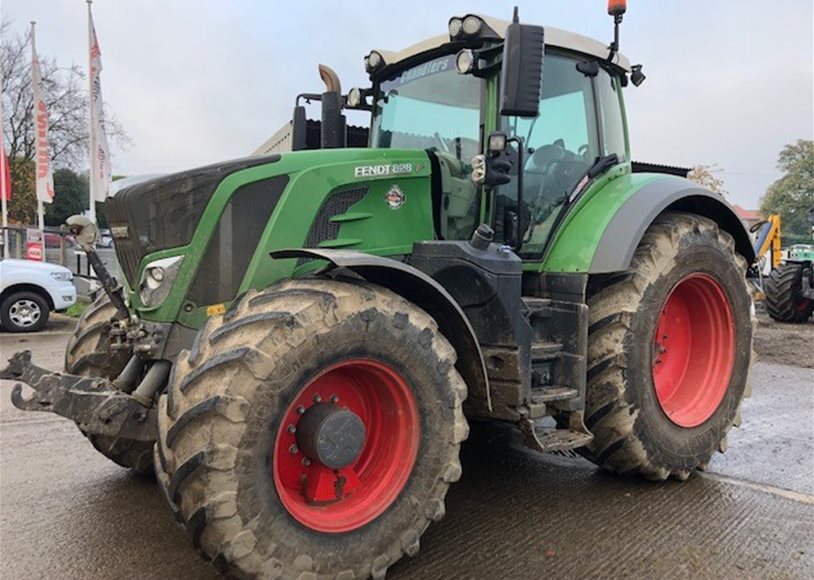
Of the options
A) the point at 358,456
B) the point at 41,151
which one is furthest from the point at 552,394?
the point at 41,151

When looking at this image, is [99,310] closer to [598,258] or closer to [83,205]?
[598,258]

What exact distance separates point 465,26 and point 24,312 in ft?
33.0

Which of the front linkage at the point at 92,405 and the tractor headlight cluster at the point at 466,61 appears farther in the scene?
the tractor headlight cluster at the point at 466,61

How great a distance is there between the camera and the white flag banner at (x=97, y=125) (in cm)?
1323

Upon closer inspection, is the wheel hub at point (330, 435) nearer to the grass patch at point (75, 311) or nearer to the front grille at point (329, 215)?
the front grille at point (329, 215)

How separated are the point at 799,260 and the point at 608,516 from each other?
12938 mm

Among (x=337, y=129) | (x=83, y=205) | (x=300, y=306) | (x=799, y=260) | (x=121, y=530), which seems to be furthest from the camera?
(x=83, y=205)

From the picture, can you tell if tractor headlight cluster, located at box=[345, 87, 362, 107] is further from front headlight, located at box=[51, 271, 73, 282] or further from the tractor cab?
front headlight, located at box=[51, 271, 73, 282]

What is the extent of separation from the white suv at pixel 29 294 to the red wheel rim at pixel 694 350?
33.2 ft

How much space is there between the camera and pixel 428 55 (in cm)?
411

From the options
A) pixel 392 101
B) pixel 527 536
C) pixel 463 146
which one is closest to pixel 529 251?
pixel 463 146

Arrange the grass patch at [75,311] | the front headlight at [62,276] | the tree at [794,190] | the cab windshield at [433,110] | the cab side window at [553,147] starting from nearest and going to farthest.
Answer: the cab windshield at [433,110], the cab side window at [553,147], the front headlight at [62,276], the grass patch at [75,311], the tree at [794,190]

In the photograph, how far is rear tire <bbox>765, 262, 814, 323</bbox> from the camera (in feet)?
44.8

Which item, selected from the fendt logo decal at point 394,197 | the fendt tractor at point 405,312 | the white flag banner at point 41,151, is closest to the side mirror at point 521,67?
the fendt tractor at point 405,312
